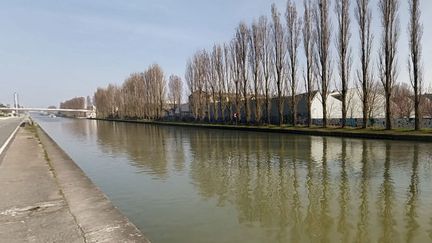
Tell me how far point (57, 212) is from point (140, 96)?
75.1 meters

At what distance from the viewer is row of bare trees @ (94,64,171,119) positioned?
72562 millimetres

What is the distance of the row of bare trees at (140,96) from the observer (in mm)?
72562

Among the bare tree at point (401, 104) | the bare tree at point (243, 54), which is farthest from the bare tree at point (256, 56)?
the bare tree at point (401, 104)

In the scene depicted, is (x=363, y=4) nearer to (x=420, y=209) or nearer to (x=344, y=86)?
(x=344, y=86)

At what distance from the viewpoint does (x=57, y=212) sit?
6.36m

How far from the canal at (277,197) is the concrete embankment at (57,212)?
0.66 meters

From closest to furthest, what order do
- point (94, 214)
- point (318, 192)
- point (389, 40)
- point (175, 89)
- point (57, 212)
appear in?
point (94, 214), point (57, 212), point (318, 192), point (389, 40), point (175, 89)

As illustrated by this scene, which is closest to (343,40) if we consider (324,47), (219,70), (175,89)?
(324,47)

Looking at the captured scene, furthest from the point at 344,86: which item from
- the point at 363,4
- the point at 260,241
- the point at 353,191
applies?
the point at 260,241

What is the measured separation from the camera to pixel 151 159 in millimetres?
15594

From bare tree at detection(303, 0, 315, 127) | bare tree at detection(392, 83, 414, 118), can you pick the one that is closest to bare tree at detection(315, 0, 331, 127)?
bare tree at detection(303, 0, 315, 127)

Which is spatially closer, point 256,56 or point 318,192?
point 318,192

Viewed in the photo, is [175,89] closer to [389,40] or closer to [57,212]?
[389,40]

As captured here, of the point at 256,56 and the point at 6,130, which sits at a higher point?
the point at 256,56
